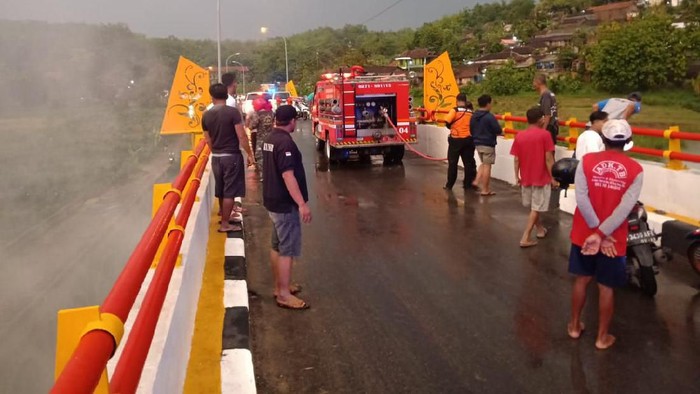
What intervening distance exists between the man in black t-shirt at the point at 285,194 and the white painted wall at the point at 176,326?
76 cm

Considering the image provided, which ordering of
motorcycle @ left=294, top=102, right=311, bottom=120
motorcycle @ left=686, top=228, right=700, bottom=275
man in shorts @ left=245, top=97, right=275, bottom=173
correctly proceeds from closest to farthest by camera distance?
motorcycle @ left=686, top=228, right=700, bottom=275 < man in shorts @ left=245, top=97, right=275, bottom=173 < motorcycle @ left=294, top=102, right=311, bottom=120

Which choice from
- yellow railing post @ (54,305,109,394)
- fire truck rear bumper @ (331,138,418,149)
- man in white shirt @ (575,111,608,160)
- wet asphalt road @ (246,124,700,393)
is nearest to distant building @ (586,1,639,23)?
fire truck rear bumper @ (331,138,418,149)

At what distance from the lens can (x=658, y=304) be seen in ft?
18.2

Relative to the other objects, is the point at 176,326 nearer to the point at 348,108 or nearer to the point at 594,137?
the point at 594,137

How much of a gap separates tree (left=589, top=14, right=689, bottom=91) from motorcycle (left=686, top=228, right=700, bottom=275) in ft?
168

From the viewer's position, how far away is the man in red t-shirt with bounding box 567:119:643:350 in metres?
4.38

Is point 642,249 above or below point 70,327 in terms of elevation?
below

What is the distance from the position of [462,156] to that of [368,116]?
172 inches

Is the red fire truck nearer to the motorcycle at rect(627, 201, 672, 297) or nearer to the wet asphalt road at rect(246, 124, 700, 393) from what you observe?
the wet asphalt road at rect(246, 124, 700, 393)

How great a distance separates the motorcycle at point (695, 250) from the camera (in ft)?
19.8

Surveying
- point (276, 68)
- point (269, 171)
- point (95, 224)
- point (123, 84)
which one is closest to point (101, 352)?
point (269, 171)

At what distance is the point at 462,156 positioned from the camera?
37.3 feet

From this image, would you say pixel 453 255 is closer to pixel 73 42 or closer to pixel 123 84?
pixel 73 42

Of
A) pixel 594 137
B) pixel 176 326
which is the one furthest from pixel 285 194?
pixel 594 137
